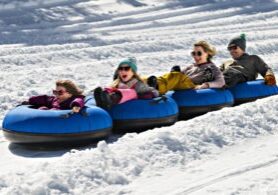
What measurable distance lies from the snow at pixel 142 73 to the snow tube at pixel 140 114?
0.19 meters

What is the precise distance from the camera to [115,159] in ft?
18.1

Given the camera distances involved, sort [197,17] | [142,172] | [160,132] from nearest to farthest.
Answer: [142,172] < [160,132] < [197,17]

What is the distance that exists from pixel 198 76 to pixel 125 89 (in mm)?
1437

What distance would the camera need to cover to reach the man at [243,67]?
28.5 feet

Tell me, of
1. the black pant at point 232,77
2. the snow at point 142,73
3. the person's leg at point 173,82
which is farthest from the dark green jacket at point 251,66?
the person's leg at point 173,82

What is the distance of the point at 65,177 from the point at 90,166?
0.33 meters

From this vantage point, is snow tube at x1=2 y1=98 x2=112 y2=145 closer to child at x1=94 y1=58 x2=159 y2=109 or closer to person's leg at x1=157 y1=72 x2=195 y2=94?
child at x1=94 y1=58 x2=159 y2=109

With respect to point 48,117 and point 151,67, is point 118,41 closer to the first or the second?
point 151,67

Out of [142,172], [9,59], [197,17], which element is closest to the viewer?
[142,172]

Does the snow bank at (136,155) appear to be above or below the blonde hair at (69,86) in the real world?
below

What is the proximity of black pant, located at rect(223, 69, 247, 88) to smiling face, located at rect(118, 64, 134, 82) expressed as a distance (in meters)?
1.84

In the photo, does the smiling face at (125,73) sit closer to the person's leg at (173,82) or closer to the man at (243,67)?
the person's leg at (173,82)

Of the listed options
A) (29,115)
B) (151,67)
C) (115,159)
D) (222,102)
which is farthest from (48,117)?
(151,67)


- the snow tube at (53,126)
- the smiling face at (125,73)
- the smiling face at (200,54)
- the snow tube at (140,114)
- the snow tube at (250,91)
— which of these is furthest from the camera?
the snow tube at (250,91)
